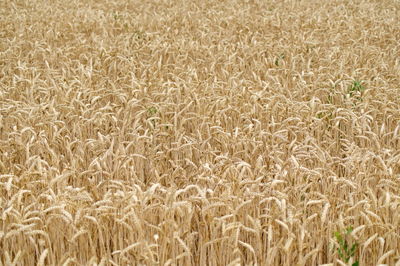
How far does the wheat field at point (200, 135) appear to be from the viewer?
2607mm

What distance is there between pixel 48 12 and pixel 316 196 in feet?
24.6

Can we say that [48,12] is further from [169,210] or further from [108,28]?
[169,210]

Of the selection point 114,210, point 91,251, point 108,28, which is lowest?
point 91,251

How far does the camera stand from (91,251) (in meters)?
2.68

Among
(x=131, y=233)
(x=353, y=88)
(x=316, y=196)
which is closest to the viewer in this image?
(x=131, y=233)

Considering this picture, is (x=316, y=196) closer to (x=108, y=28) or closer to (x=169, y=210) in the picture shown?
(x=169, y=210)

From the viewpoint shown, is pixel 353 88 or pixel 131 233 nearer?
pixel 131 233

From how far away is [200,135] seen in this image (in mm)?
3732

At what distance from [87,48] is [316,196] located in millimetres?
4476

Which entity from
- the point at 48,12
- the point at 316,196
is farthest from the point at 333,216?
the point at 48,12

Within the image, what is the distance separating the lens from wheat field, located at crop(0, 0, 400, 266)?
261 cm

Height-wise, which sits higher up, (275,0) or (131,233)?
(275,0)

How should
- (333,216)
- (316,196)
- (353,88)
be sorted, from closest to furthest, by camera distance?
(333,216), (316,196), (353,88)

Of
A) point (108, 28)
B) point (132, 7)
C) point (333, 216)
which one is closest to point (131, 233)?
point (333, 216)
